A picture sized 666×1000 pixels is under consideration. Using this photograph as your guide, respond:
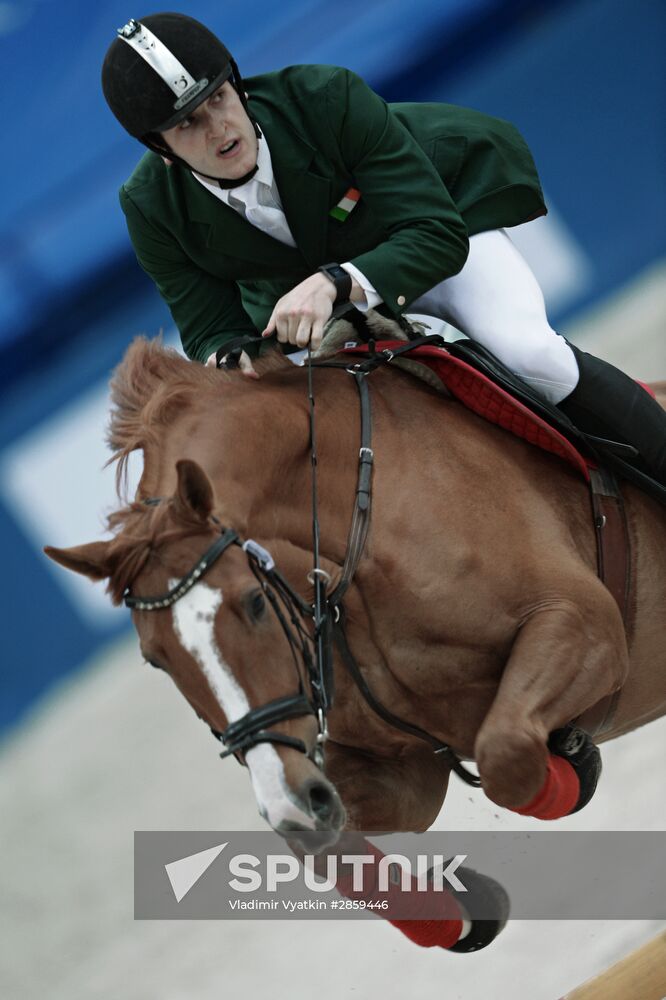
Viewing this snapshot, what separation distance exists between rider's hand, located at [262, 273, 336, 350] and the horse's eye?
53 centimetres

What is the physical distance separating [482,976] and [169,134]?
233 centimetres

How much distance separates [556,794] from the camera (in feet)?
7.32

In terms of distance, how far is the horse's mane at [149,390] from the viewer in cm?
217

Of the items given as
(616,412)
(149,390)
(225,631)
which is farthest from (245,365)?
(616,412)

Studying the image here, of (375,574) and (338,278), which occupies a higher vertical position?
(338,278)

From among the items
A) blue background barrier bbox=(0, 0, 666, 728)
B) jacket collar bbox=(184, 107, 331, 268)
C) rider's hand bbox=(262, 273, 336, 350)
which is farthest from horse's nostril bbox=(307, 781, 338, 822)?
blue background barrier bbox=(0, 0, 666, 728)

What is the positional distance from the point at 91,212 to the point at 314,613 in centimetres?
277

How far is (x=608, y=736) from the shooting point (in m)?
2.85

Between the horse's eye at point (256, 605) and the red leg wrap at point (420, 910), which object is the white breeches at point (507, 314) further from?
the red leg wrap at point (420, 910)

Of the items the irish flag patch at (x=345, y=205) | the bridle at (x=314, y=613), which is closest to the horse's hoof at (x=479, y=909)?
the bridle at (x=314, y=613)

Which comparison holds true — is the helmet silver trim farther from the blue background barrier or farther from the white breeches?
the blue background barrier

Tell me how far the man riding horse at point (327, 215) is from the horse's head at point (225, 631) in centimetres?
47

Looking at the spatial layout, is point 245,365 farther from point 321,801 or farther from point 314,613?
point 321,801

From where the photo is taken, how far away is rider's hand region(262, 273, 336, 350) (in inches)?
87.4
